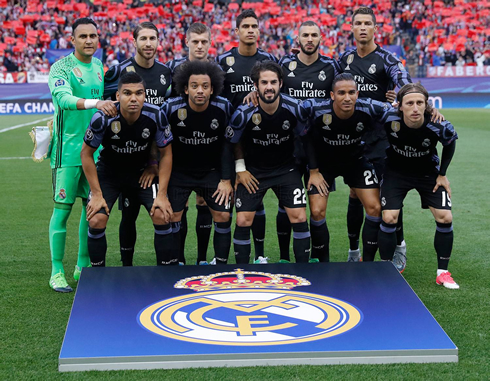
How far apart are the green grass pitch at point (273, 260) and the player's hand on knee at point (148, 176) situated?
3.57ft

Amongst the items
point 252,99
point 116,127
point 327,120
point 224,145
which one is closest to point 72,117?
point 116,127

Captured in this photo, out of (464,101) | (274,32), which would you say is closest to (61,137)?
(464,101)

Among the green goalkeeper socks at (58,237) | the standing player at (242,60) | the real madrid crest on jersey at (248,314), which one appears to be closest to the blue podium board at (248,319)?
the real madrid crest on jersey at (248,314)

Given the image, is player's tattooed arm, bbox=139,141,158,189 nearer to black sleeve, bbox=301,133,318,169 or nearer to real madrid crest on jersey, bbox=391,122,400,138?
black sleeve, bbox=301,133,318,169

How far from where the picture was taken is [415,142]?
223 inches

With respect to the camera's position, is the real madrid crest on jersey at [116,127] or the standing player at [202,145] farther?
the standing player at [202,145]

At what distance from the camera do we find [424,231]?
7.94 metres

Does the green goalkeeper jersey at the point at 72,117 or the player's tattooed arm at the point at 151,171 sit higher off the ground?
the green goalkeeper jersey at the point at 72,117

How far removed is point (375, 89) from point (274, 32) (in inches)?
1034

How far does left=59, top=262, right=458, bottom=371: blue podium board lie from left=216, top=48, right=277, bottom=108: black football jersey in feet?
5.63

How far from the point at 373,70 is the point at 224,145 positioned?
170 centimetres

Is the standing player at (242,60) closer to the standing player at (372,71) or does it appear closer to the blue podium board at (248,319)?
the standing player at (372,71)

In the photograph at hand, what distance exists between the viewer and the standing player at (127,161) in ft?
17.3

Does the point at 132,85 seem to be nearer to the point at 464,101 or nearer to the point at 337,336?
the point at 337,336
